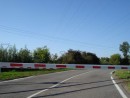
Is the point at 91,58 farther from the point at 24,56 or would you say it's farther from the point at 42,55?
the point at 24,56

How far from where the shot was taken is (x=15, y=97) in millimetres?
10734

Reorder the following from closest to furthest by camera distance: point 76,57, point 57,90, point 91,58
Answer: point 57,90 < point 76,57 < point 91,58

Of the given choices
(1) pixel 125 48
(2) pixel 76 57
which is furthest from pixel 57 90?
(1) pixel 125 48

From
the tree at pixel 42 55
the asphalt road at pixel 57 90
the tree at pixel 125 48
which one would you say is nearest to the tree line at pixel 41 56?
the tree at pixel 42 55

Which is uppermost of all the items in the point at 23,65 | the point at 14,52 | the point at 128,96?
the point at 14,52

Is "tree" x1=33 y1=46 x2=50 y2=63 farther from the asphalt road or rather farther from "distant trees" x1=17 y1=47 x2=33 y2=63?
the asphalt road

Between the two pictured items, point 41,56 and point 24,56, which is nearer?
point 24,56

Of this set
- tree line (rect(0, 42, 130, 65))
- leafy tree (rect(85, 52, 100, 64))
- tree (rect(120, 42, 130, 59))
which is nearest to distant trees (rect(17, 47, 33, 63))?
tree line (rect(0, 42, 130, 65))

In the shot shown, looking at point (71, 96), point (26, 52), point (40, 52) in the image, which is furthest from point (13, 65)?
point (40, 52)

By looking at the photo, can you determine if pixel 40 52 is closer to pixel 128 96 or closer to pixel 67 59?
pixel 67 59

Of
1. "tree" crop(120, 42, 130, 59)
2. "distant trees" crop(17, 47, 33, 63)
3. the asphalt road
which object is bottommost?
the asphalt road

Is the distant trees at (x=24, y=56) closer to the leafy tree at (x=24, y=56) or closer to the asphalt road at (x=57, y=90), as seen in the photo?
the leafy tree at (x=24, y=56)

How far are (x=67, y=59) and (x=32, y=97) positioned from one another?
72837mm

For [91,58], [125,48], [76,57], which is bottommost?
[91,58]
